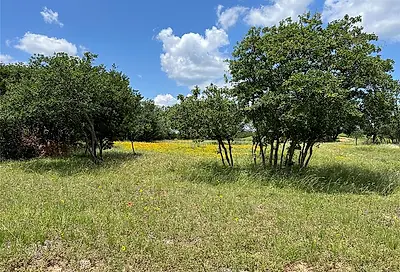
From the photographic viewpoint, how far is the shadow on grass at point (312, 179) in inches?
410

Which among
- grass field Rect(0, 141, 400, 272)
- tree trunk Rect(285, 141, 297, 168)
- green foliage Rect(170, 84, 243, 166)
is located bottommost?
grass field Rect(0, 141, 400, 272)

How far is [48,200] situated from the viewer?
7.74 metres

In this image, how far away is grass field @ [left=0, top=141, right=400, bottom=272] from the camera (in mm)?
4578

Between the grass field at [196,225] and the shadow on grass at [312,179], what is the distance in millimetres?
79

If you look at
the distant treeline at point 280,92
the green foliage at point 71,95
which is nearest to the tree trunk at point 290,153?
the distant treeline at point 280,92

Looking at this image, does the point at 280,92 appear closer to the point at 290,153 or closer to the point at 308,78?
the point at 308,78

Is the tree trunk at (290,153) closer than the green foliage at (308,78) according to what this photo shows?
No

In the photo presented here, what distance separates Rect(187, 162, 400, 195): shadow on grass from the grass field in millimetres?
79

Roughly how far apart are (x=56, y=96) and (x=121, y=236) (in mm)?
9058

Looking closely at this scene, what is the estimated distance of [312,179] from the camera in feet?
35.4

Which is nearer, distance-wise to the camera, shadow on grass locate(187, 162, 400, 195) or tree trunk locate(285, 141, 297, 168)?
shadow on grass locate(187, 162, 400, 195)

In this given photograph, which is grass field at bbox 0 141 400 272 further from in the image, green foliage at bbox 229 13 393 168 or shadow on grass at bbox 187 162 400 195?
green foliage at bbox 229 13 393 168

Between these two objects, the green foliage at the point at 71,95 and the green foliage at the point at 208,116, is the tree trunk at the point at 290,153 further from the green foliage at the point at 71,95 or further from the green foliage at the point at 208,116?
the green foliage at the point at 71,95

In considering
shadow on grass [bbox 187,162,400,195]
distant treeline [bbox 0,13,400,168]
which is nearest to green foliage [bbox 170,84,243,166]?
distant treeline [bbox 0,13,400,168]
